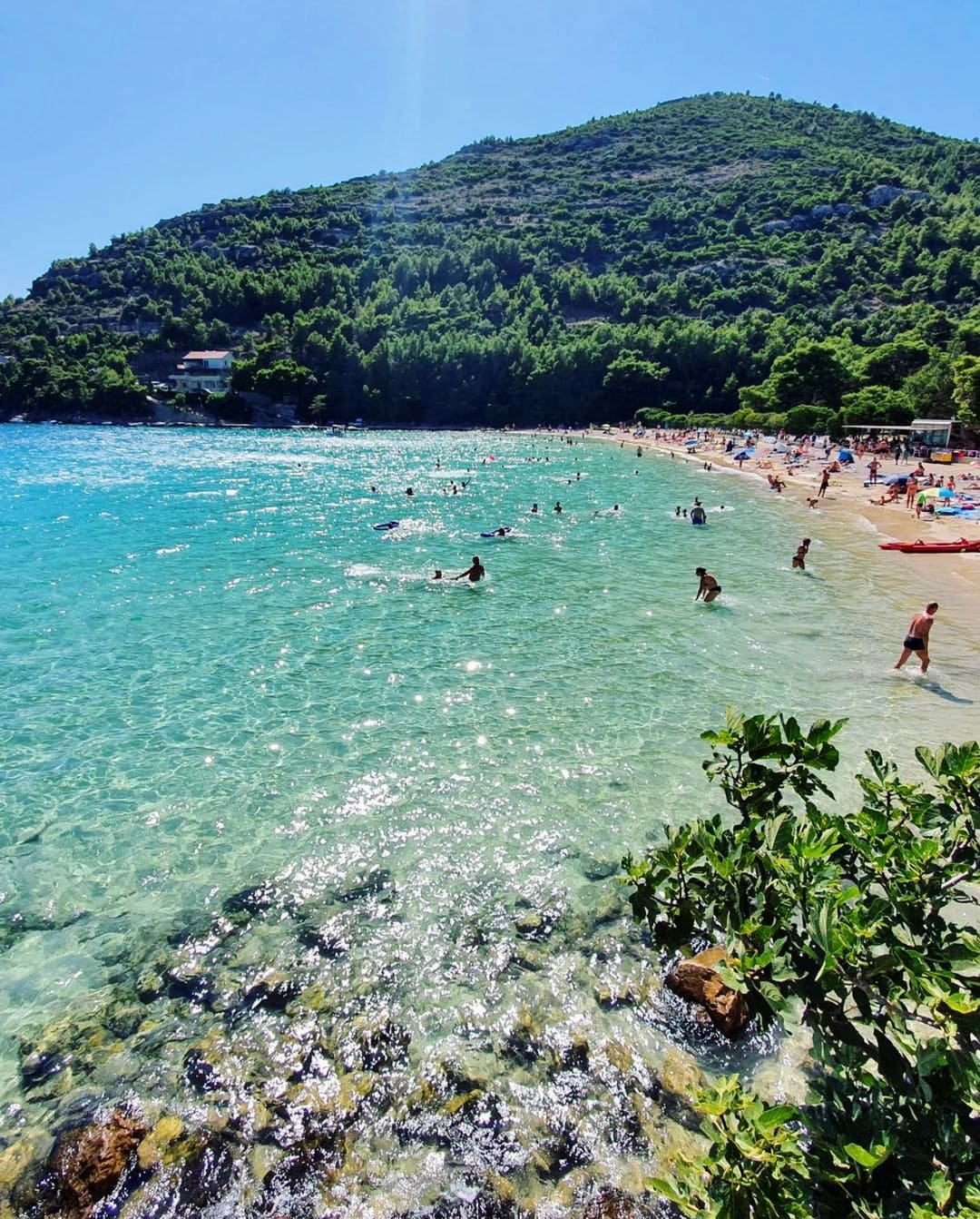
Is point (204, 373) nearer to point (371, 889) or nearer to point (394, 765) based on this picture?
point (394, 765)

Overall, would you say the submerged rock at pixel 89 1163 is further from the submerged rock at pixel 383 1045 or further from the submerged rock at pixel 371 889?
the submerged rock at pixel 371 889

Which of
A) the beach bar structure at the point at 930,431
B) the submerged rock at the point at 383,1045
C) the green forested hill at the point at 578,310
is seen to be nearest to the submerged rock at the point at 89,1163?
the submerged rock at the point at 383,1045

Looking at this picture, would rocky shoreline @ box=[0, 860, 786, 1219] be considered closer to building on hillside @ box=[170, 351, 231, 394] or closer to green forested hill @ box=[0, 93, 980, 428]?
green forested hill @ box=[0, 93, 980, 428]

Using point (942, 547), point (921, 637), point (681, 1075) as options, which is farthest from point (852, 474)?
point (681, 1075)

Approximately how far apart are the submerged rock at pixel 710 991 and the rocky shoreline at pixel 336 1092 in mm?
136

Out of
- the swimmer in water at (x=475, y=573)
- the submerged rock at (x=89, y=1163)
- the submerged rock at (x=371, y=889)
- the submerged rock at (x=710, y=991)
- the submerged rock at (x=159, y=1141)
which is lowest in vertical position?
the submerged rock at (x=371, y=889)

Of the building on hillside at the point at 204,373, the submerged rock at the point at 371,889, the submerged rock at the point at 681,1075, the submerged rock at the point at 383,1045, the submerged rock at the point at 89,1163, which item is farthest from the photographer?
the building on hillside at the point at 204,373

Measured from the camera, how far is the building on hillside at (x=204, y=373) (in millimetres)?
137875

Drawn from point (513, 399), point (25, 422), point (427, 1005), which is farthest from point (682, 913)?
point (25, 422)

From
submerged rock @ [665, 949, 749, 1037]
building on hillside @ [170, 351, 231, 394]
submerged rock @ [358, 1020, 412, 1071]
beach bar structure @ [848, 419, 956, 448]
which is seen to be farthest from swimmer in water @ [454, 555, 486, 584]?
building on hillside @ [170, 351, 231, 394]

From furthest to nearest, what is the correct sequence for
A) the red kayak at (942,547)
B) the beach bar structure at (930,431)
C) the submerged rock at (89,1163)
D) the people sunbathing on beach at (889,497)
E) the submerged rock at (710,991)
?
the beach bar structure at (930,431)
the people sunbathing on beach at (889,497)
the red kayak at (942,547)
the submerged rock at (710,991)
the submerged rock at (89,1163)

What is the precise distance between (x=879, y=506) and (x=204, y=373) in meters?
138

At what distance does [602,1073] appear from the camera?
18.9ft

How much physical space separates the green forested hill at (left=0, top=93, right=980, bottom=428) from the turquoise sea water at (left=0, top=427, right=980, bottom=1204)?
67.4 meters
